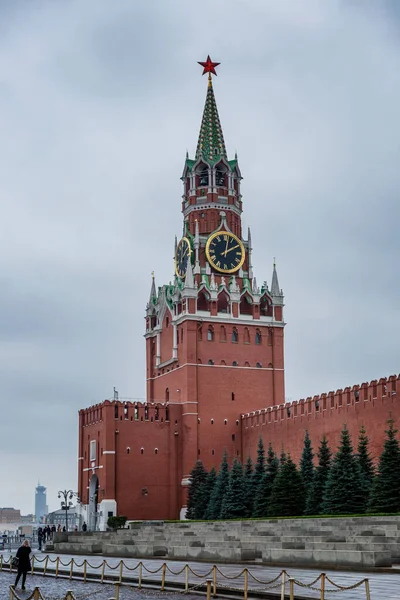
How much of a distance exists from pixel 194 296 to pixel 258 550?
29766 millimetres

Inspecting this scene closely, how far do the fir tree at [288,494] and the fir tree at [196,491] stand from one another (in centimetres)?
955

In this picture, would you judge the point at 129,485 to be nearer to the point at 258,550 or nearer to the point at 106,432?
the point at 106,432

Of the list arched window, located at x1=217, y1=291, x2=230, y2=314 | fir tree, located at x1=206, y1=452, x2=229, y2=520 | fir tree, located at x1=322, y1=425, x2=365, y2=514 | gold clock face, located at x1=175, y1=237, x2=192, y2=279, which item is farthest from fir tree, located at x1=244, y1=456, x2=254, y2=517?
gold clock face, located at x1=175, y1=237, x2=192, y2=279

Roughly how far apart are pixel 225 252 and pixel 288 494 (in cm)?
2163

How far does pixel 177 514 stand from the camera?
4844cm

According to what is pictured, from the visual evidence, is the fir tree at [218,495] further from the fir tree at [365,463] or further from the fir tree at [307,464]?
the fir tree at [365,463]

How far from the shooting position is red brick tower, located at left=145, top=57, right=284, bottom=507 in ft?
164

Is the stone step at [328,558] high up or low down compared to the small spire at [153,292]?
down

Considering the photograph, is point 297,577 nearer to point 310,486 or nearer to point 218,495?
point 310,486

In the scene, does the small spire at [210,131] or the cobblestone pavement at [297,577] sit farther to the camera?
the small spire at [210,131]

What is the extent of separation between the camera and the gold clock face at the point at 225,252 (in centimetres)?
5416

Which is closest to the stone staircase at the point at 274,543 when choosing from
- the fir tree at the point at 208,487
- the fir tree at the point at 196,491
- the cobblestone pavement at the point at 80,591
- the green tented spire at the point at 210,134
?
the cobblestone pavement at the point at 80,591

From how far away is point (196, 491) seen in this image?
4634 cm

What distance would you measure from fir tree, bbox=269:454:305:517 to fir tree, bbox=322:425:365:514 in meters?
3.22
